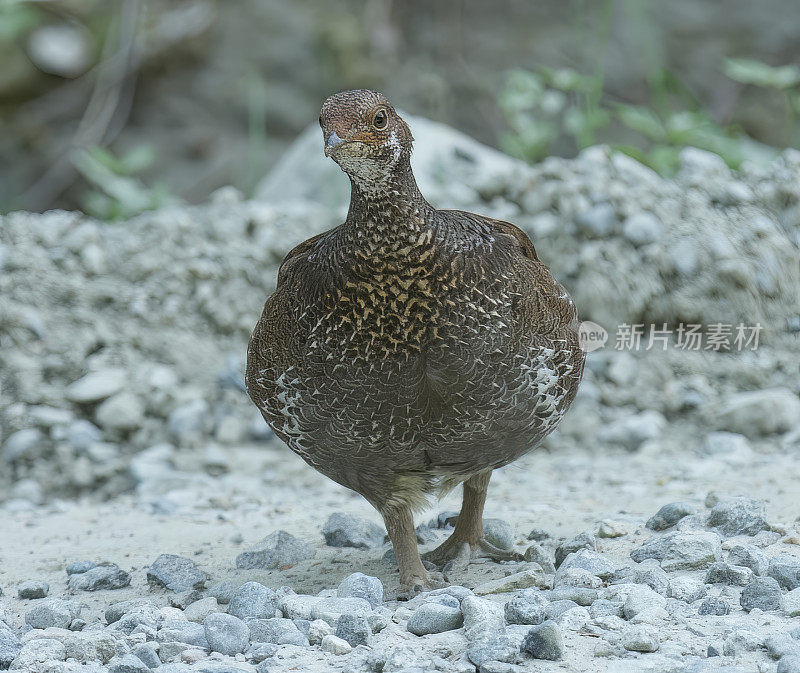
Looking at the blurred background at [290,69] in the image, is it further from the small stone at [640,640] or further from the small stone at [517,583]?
the small stone at [640,640]

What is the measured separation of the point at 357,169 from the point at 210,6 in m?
7.49

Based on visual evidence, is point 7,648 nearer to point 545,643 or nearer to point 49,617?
point 49,617

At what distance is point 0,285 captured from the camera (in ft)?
19.3

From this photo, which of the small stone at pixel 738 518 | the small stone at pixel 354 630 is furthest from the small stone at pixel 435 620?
the small stone at pixel 738 518

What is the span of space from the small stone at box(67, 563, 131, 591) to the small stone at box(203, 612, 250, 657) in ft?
2.73

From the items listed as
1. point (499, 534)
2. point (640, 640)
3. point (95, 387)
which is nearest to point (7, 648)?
point (640, 640)

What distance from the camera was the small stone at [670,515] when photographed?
12.3 ft

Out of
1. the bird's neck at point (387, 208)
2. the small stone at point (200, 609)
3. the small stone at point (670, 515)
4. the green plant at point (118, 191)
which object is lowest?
the small stone at point (200, 609)

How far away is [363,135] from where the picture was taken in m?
2.86

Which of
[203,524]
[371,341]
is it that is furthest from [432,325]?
[203,524]

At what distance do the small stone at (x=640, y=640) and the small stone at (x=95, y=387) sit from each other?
12.1 feet

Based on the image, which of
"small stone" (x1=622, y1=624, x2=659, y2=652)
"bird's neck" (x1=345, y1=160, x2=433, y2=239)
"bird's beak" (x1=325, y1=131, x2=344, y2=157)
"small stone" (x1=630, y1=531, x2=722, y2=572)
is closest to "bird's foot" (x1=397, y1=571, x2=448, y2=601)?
"small stone" (x1=630, y1=531, x2=722, y2=572)

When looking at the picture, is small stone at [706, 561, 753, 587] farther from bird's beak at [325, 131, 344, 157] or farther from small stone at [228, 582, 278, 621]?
bird's beak at [325, 131, 344, 157]

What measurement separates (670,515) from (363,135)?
1894 millimetres
